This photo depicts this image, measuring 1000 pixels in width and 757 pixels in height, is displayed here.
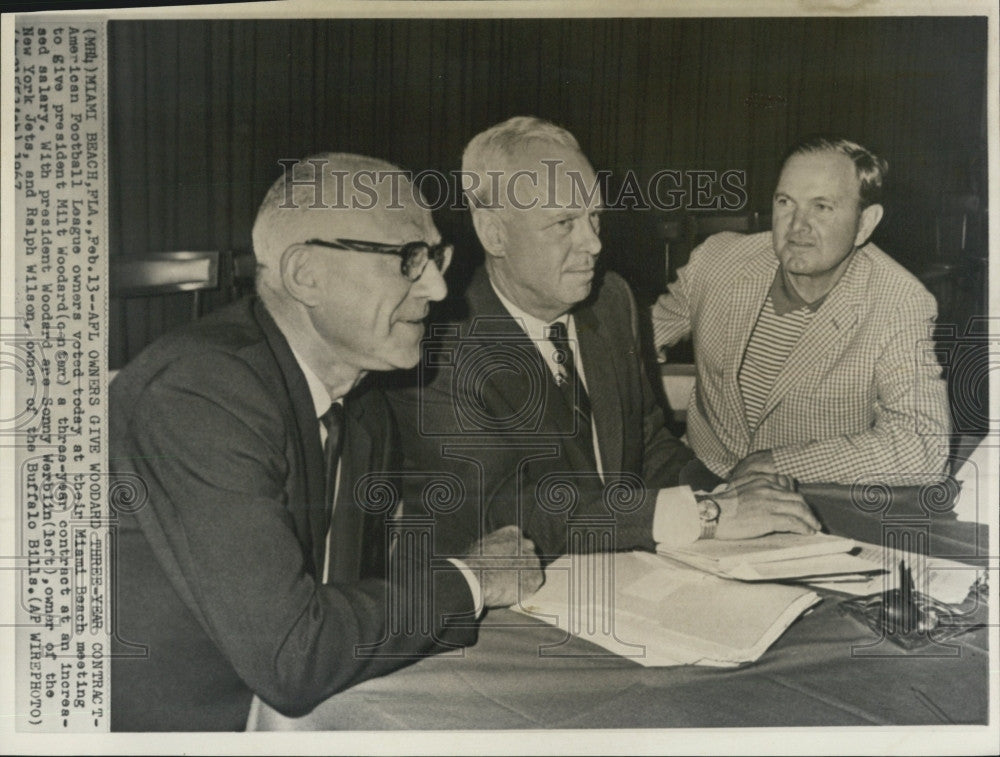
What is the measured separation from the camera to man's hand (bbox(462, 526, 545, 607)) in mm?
3264

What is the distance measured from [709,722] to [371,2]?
2374 millimetres

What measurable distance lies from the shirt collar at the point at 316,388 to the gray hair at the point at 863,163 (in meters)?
1.59

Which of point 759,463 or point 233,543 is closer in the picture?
point 233,543

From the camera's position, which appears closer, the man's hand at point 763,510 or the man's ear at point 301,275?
the man's ear at point 301,275

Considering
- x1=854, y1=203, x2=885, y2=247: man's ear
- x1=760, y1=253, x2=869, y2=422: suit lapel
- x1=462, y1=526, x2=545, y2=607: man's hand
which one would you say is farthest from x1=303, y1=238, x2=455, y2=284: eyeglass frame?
x1=854, y1=203, x2=885, y2=247: man's ear

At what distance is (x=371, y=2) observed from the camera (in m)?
3.29

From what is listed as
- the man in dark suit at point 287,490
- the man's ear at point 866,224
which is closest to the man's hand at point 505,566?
the man in dark suit at point 287,490

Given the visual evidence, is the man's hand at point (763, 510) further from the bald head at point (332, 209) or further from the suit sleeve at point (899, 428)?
the bald head at point (332, 209)

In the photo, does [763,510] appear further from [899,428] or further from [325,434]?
[325,434]

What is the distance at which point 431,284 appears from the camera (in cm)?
323

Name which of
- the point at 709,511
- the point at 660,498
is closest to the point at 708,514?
the point at 709,511

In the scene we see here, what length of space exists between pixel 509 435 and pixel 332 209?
2.75 feet

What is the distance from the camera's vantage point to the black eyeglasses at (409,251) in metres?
3.19

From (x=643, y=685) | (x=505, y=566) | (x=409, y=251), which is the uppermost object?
(x=409, y=251)
